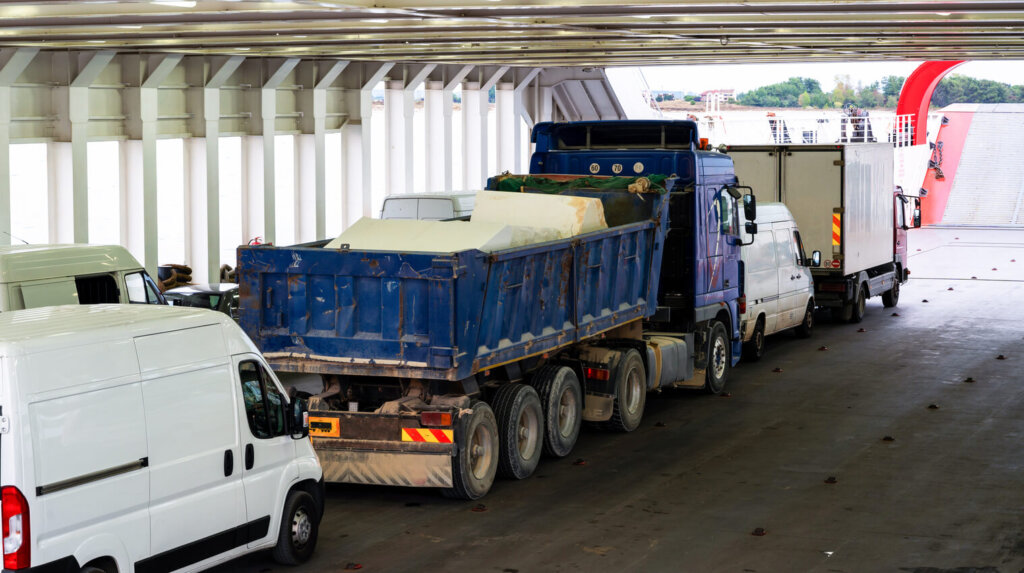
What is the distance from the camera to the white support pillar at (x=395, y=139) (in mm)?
29055

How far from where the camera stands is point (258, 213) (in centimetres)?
2542

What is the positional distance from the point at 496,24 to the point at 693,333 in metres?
5.08

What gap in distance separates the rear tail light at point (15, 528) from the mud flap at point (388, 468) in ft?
13.8

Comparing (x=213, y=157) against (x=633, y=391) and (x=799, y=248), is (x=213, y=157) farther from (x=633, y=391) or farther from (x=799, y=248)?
(x=633, y=391)

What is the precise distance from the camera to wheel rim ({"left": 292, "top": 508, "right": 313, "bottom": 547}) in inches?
361

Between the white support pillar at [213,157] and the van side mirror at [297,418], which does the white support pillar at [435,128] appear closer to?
the white support pillar at [213,157]

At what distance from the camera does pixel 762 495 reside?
11.3 metres

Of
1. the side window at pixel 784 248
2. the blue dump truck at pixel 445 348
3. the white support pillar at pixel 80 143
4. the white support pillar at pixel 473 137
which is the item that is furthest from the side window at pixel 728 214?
the white support pillar at pixel 473 137

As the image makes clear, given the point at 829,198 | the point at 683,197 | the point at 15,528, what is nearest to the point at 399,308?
the point at 15,528

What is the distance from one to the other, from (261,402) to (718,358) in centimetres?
894

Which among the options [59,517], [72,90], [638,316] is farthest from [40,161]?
[59,517]

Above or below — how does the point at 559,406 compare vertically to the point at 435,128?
below

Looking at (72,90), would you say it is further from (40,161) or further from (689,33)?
(689,33)

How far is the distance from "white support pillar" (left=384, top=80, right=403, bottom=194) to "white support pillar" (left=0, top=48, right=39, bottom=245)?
436 inches
